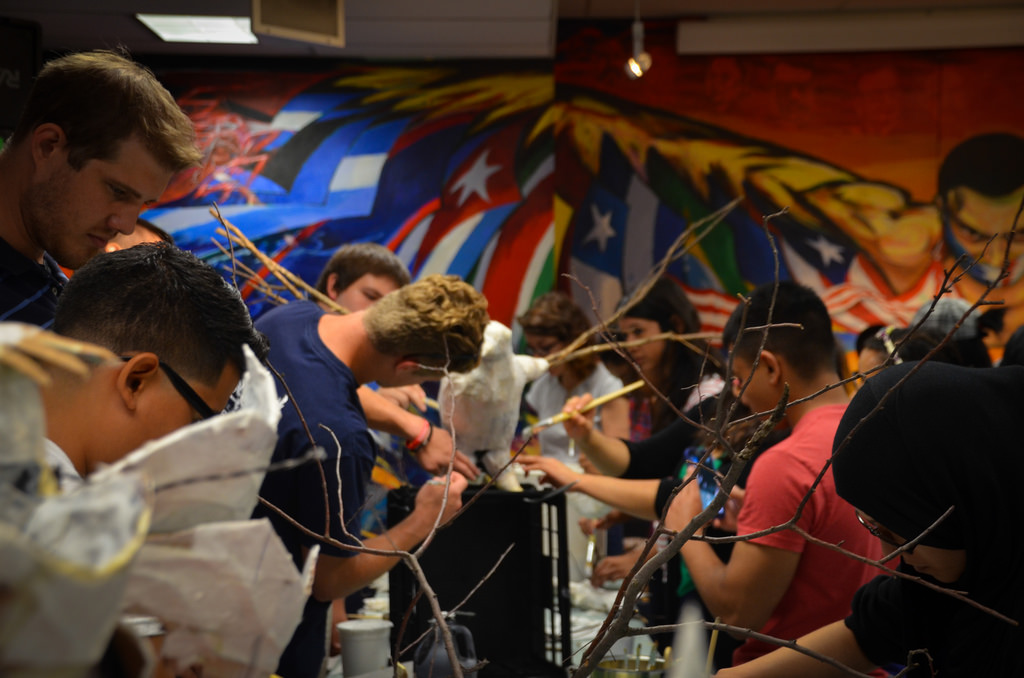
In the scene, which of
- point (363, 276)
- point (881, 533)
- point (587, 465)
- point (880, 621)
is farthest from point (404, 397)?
point (881, 533)

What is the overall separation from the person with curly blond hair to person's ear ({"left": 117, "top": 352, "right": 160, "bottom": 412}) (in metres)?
0.72

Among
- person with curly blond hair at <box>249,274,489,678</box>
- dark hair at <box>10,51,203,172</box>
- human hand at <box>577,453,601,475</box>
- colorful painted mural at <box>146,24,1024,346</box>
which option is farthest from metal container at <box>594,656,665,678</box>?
colorful painted mural at <box>146,24,1024,346</box>

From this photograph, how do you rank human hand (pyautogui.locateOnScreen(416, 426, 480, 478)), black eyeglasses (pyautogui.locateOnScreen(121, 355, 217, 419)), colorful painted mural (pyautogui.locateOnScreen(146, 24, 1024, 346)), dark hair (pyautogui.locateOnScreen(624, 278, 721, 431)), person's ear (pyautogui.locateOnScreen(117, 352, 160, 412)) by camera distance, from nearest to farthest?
1. person's ear (pyautogui.locateOnScreen(117, 352, 160, 412))
2. black eyeglasses (pyautogui.locateOnScreen(121, 355, 217, 419))
3. human hand (pyautogui.locateOnScreen(416, 426, 480, 478))
4. dark hair (pyautogui.locateOnScreen(624, 278, 721, 431))
5. colorful painted mural (pyautogui.locateOnScreen(146, 24, 1024, 346))

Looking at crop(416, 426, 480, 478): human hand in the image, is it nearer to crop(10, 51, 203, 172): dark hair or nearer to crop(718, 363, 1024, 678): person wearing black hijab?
crop(10, 51, 203, 172): dark hair

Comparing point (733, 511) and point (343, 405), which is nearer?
point (343, 405)

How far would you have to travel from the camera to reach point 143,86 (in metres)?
1.63

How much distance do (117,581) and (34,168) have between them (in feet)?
4.72

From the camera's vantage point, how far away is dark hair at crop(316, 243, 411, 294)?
10.3ft

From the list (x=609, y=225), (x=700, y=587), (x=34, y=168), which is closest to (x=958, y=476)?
(x=700, y=587)

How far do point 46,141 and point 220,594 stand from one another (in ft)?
4.37

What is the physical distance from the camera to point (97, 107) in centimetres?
160

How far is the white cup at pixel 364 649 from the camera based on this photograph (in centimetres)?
189

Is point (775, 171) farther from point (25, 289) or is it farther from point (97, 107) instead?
point (25, 289)

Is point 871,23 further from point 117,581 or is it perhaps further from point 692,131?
point 117,581
